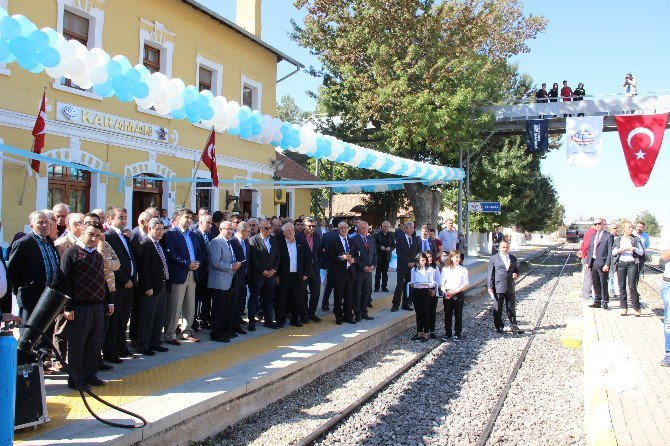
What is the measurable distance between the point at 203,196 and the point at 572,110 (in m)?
17.1

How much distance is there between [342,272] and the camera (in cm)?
1080

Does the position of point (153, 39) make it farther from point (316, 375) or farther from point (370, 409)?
point (370, 409)

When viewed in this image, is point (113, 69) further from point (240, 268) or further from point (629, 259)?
point (629, 259)

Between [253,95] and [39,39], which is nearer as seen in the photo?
[39,39]

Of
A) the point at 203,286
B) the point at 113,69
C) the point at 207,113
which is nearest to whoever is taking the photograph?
the point at 113,69

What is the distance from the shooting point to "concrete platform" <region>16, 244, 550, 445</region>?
5.11 metres

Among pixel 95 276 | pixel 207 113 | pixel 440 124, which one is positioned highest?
pixel 440 124

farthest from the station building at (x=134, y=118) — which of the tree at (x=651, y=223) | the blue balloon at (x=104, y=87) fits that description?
the tree at (x=651, y=223)

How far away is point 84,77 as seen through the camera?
24.8 feet

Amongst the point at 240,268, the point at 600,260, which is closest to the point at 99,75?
the point at 240,268

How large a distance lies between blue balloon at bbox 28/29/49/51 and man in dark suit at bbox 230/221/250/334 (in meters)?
3.71

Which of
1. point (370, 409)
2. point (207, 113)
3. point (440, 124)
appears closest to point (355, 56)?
point (440, 124)

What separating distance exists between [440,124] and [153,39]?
38.4 ft

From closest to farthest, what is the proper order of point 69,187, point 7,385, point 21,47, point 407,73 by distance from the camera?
1. point 7,385
2. point 21,47
3. point 69,187
4. point 407,73
